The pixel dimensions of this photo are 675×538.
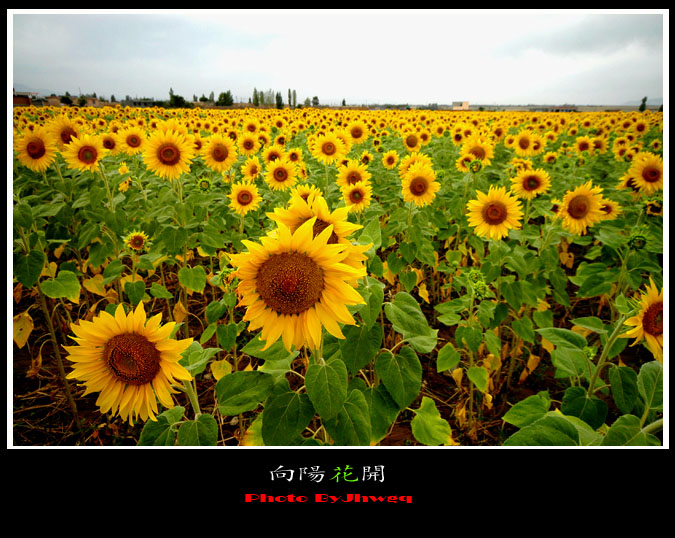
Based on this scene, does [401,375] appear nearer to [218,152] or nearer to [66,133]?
[218,152]

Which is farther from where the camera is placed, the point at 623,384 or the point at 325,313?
the point at 623,384

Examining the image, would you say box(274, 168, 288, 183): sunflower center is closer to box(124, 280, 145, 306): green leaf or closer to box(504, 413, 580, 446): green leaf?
box(124, 280, 145, 306): green leaf

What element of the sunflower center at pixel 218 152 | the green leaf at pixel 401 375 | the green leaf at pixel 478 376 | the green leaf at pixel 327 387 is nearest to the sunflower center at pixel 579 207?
the green leaf at pixel 478 376

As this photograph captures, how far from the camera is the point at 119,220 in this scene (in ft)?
10.1

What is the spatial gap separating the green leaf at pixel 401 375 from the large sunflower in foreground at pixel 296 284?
43 cm

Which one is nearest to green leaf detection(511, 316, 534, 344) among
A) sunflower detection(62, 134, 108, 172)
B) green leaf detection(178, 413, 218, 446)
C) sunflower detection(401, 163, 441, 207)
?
sunflower detection(401, 163, 441, 207)

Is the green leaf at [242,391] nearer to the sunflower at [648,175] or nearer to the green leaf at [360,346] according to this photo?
the green leaf at [360,346]

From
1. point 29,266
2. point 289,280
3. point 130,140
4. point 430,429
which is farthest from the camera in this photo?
point 130,140

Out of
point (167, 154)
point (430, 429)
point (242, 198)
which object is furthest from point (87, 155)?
point (430, 429)

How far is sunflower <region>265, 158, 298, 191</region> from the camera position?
14.9ft

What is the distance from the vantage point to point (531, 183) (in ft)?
12.2

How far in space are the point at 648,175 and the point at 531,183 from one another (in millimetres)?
1190

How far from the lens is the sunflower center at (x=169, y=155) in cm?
328
